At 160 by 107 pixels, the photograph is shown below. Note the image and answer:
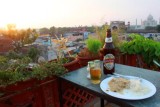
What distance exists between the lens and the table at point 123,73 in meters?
0.99

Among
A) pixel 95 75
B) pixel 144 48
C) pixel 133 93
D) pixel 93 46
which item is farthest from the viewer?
pixel 144 48

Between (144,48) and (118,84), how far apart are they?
1.66 metres

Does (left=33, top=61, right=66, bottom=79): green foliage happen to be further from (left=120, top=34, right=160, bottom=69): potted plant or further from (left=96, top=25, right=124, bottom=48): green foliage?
(left=120, top=34, right=160, bottom=69): potted plant

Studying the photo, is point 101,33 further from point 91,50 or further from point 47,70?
point 47,70

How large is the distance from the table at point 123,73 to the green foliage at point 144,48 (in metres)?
1.19

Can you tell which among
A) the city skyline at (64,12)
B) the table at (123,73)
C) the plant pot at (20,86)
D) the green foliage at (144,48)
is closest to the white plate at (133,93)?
the table at (123,73)

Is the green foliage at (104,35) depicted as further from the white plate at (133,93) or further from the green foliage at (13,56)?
the white plate at (133,93)

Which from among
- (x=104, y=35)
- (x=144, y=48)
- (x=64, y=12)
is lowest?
(x=144, y=48)

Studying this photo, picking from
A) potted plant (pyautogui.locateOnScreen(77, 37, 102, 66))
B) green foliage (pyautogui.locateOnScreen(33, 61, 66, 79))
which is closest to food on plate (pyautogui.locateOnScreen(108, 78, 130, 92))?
green foliage (pyautogui.locateOnScreen(33, 61, 66, 79))

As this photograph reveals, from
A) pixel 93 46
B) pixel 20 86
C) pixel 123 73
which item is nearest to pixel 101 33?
pixel 93 46

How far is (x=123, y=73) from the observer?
149 centimetres

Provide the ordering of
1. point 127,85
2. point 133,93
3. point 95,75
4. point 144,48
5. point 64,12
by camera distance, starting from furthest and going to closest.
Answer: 1. point 64,12
2. point 144,48
3. point 95,75
4. point 127,85
5. point 133,93

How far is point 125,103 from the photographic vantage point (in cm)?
100

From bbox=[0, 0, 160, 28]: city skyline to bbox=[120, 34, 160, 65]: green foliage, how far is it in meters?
0.60
